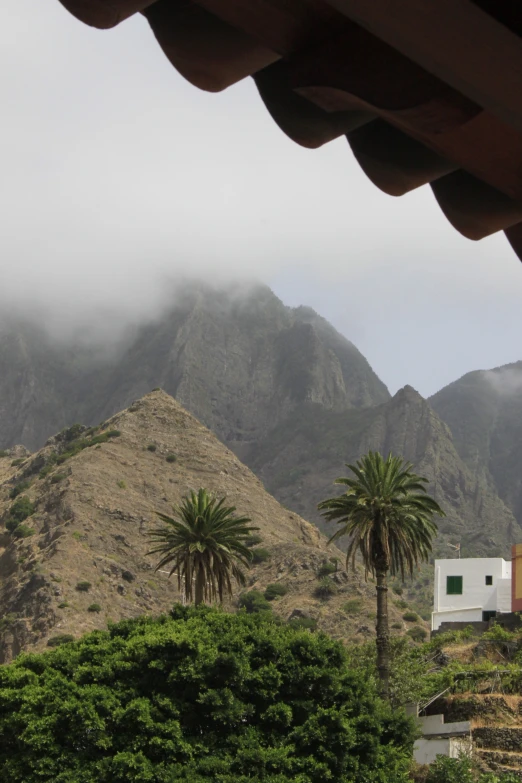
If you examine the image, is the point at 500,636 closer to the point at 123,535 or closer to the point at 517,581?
the point at 517,581

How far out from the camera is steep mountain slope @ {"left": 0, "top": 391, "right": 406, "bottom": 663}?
92.6 m

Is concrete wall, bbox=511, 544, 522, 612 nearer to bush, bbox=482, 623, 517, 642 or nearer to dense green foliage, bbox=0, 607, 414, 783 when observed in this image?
bush, bbox=482, 623, 517, 642

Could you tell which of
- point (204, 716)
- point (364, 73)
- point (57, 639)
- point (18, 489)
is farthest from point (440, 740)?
point (18, 489)

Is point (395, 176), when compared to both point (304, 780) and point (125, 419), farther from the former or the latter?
point (125, 419)

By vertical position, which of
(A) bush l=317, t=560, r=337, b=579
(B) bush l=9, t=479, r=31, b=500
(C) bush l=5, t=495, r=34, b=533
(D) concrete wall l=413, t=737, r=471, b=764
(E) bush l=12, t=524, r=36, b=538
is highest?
(B) bush l=9, t=479, r=31, b=500

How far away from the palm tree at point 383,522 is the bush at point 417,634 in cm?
4584

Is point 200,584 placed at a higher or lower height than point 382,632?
higher

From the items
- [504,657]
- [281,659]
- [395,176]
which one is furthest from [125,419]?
[395,176]

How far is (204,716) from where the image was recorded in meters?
36.5

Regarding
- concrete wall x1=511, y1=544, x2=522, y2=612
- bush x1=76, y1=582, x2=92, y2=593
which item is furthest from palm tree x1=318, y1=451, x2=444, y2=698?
bush x1=76, y1=582, x2=92, y2=593

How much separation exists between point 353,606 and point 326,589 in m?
5.51

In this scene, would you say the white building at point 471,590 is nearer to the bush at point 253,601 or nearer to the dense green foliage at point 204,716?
the bush at point 253,601

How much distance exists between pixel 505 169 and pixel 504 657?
51332mm

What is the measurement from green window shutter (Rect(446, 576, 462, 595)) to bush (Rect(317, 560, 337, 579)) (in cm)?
3072
